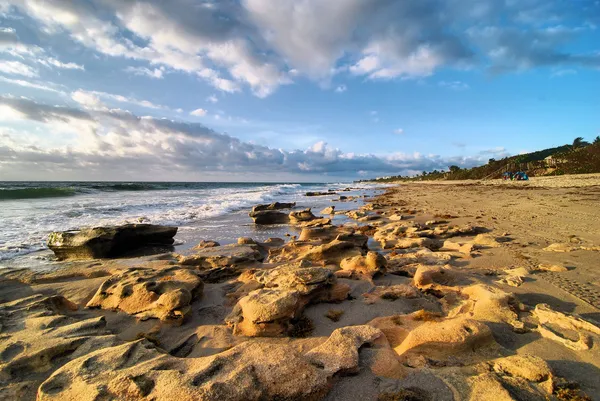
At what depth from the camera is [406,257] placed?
23.1 feet

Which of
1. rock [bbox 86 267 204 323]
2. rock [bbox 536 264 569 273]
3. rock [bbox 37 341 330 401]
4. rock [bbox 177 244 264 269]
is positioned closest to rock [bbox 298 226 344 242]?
rock [bbox 177 244 264 269]

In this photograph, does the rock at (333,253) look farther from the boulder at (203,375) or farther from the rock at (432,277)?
the boulder at (203,375)

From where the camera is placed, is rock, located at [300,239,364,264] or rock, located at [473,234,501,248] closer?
rock, located at [300,239,364,264]

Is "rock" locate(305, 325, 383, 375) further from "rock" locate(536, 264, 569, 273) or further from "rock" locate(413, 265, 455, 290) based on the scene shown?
"rock" locate(536, 264, 569, 273)

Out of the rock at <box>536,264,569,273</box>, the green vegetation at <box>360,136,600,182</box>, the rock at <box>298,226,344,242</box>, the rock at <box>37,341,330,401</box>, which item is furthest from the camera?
the green vegetation at <box>360,136,600,182</box>

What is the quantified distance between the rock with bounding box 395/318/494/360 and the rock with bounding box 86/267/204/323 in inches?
132

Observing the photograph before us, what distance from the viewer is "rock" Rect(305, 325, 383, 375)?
2.68 meters

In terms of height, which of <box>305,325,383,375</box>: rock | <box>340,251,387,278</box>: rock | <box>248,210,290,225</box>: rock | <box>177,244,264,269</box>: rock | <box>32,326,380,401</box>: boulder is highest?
<box>32,326,380,401</box>: boulder

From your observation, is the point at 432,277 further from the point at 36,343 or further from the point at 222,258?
the point at 36,343

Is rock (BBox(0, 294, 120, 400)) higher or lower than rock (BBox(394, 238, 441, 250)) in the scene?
higher

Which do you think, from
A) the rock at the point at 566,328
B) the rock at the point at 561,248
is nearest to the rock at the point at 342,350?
the rock at the point at 566,328

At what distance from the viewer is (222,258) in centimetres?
698

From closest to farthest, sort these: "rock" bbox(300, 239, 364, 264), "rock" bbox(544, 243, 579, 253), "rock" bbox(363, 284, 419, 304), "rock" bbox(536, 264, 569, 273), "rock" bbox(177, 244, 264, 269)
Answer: "rock" bbox(363, 284, 419, 304), "rock" bbox(536, 264, 569, 273), "rock" bbox(544, 243, 579, 253), "rock" bbox(177, 244, 264, 269), "rock" bbox(300, 239, 364, 264)

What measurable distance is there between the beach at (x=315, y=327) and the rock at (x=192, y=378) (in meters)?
0.01
